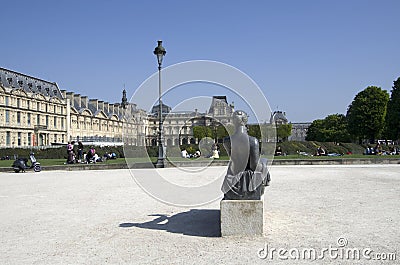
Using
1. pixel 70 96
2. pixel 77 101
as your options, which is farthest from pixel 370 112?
pixel 77 101

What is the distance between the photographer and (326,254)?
4883mm

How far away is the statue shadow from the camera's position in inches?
243

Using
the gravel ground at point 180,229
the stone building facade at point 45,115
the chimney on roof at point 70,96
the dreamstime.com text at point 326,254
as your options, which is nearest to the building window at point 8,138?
the stone building facade at point 45,115

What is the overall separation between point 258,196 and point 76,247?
2.80m

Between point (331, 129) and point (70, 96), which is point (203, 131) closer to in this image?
point (70, 96)

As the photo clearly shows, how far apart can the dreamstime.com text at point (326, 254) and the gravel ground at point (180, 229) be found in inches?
0.5

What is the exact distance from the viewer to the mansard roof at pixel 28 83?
6931 cm

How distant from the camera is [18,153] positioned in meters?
41.1

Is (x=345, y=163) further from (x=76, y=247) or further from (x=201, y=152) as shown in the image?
(x=76, y=247)

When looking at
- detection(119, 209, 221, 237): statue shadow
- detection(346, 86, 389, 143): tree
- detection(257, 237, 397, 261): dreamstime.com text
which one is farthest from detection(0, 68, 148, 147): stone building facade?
detection(257, 237, 397, 261): dreamstime.com text

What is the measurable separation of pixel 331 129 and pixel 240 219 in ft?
312

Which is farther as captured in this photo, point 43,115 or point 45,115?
point 45,115

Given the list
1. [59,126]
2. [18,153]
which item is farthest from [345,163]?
[59,126]

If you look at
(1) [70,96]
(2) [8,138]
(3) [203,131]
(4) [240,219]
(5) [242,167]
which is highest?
(1) [70,96]
